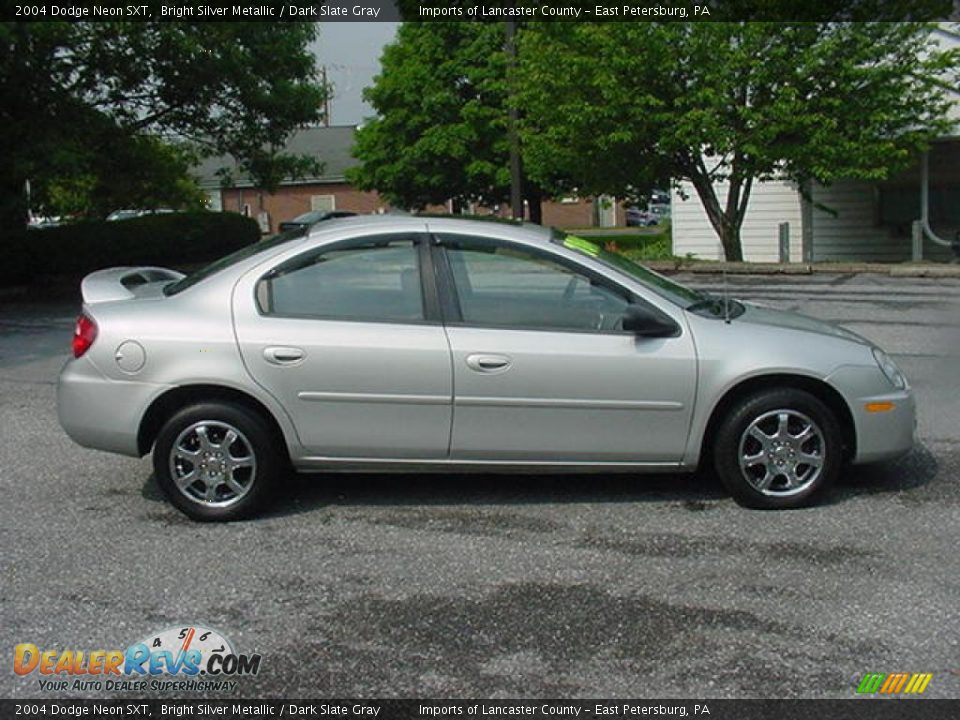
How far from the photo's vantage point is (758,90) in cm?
1894

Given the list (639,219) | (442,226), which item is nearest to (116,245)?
(442,226)

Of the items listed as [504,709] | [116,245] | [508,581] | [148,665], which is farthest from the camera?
[116,245]

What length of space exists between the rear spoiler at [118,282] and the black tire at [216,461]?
0.90 m

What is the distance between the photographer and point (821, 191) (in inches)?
1025

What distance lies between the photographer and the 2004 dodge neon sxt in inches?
214

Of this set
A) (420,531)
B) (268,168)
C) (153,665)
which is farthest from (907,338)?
(268,168)

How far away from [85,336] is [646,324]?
2.83 m

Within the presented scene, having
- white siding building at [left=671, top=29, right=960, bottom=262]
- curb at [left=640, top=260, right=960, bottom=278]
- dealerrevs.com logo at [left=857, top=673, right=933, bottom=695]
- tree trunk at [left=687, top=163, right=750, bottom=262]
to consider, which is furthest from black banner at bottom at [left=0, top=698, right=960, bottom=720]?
white siding building at [left=671, top=29, right=960, bottom=262]

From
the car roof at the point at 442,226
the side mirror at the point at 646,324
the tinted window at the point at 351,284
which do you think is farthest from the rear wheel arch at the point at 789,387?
the tinted window at the point at 351,284

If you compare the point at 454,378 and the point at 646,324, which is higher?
the point at 646,324

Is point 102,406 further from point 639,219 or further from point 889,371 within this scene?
point 639,219

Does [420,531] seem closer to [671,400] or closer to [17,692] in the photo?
[671,400]

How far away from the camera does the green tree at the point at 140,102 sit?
16.0 m

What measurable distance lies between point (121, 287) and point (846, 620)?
13.5 feet
